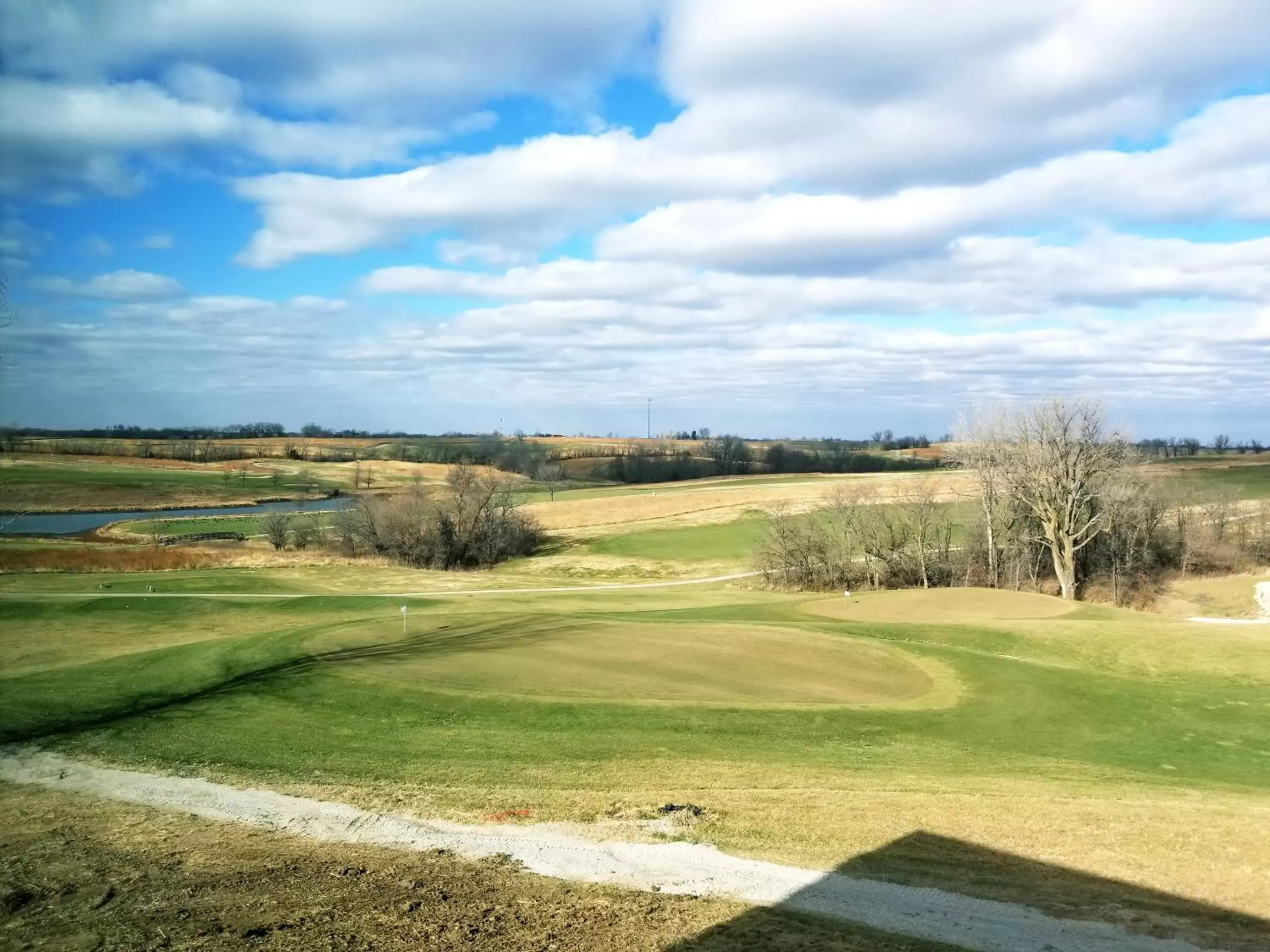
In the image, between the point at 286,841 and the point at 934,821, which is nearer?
the point at 286,841

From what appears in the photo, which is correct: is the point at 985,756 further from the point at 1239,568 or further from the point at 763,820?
the point at 1239,568

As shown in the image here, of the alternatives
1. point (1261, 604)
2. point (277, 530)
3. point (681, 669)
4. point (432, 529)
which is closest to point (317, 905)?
point (681, 669)

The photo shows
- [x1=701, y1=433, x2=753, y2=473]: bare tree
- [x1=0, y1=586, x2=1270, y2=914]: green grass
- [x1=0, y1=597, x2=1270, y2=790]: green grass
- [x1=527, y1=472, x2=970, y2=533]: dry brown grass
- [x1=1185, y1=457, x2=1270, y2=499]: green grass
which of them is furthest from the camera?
[x1=701, y1=433, x2=753, y2=473]: bare tree

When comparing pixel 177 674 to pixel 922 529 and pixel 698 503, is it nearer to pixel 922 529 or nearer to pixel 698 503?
pixel 922 529

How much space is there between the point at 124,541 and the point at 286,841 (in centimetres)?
7389

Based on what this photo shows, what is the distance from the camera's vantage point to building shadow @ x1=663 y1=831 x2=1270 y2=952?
8469 millimetres

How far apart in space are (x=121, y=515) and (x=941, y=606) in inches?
3675

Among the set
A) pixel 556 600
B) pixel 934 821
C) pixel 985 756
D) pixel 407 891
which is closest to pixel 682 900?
pixel 407 891

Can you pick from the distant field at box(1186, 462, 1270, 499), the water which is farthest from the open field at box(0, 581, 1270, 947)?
the water

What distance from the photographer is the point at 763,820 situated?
12.1 meters

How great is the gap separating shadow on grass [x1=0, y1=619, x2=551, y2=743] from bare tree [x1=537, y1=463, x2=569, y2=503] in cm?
9372

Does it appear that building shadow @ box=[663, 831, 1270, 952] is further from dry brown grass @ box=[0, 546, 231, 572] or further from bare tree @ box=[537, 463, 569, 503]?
bare tree @ box=[537, 463, 569, 503]

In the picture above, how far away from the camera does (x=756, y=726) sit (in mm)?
17984

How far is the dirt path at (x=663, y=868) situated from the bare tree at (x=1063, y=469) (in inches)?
1949
